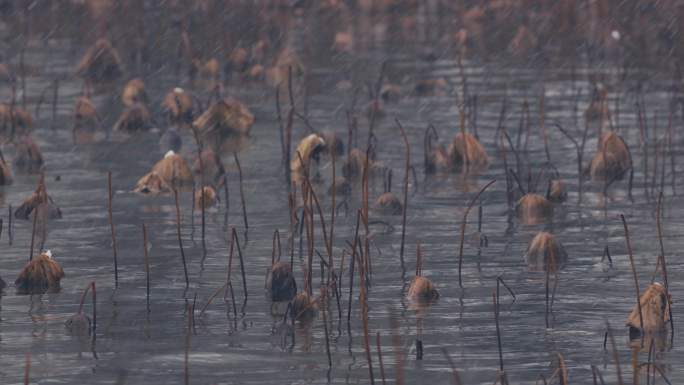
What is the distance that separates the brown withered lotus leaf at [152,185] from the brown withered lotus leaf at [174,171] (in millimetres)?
139

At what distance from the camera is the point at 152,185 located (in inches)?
484

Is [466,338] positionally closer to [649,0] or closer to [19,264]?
[19,264]

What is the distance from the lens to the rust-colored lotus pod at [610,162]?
41.6 feet

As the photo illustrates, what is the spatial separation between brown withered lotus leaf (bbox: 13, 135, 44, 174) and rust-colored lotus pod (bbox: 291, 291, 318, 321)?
18.7 ft

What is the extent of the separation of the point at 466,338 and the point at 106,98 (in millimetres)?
11029

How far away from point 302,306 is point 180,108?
319 inches

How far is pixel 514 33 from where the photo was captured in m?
24.7

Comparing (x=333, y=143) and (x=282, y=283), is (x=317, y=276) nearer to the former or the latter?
(x=282, y=283)

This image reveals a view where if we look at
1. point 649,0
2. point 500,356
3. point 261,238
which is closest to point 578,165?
point 261,238

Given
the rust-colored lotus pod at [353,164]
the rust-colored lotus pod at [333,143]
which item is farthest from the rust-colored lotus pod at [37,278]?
the rust-colored lotus pod at [333,143]

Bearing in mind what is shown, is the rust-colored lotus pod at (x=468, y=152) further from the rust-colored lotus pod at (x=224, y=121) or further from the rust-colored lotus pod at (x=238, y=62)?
the rust-colored lotus pod at (x=238, y=62)

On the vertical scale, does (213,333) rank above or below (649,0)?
below

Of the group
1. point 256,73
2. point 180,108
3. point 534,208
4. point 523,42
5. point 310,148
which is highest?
point 523,42

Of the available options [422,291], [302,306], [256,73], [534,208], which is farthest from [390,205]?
[256,73]
